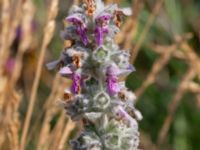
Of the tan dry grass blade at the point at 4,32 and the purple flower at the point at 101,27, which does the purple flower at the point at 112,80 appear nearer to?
the purple flower at the point at 101,27

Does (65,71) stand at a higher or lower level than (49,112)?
higher

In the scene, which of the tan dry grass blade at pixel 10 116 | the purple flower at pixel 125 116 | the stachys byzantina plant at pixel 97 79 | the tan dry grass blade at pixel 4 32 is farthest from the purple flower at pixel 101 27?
the tan dry grass blade at pixel 4 32

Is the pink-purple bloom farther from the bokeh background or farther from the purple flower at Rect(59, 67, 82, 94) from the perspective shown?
the bokeh background

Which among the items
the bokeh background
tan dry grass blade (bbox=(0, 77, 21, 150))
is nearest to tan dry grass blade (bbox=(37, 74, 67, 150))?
the bokeh background

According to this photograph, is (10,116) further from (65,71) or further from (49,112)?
(65,71)

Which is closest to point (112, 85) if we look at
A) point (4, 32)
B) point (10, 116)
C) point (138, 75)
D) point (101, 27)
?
point (101, 27)

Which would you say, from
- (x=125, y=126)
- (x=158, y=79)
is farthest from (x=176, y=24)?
(x=125, y=126)

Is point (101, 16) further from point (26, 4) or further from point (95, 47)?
point (26, 4)
